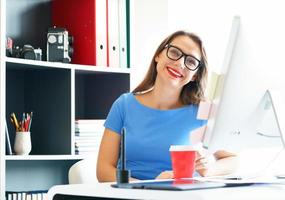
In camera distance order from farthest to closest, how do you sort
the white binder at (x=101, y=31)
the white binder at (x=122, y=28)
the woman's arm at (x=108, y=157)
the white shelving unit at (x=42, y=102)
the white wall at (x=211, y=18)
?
the white wall at (x=211, y=18) < the white binder at (x=122, y=28) < the white binder at (x=101, y=31) < the white shelving unit at (x=42, y=102) < the woman's arm at (x=108, y=157)

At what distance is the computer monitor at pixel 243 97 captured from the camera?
4.62 feet

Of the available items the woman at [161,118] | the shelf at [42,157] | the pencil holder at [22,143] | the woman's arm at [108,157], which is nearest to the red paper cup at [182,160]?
the woman at [161,118]

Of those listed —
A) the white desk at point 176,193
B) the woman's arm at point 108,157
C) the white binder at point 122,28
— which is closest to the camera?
the white desk at point 176,193

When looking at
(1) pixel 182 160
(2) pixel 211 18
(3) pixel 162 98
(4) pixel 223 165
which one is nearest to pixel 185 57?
(3) pixel 162 98

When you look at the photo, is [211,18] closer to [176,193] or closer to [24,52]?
Result: [24,52]

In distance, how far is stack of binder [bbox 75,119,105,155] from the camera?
3.09m

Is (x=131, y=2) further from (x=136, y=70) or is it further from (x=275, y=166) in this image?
(x=275, y=166)

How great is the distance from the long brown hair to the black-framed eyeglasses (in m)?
0.14

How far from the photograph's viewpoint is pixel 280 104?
1.53m

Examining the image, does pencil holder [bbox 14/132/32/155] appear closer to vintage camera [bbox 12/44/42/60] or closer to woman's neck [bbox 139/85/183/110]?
vintage camera [bbox 12/44/42/60]

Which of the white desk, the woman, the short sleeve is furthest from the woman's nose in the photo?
the white desk

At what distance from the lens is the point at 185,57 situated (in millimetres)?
2264

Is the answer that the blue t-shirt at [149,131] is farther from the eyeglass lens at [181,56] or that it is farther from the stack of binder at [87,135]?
the stack of binder at [87,135]

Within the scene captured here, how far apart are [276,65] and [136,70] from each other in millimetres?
2157
